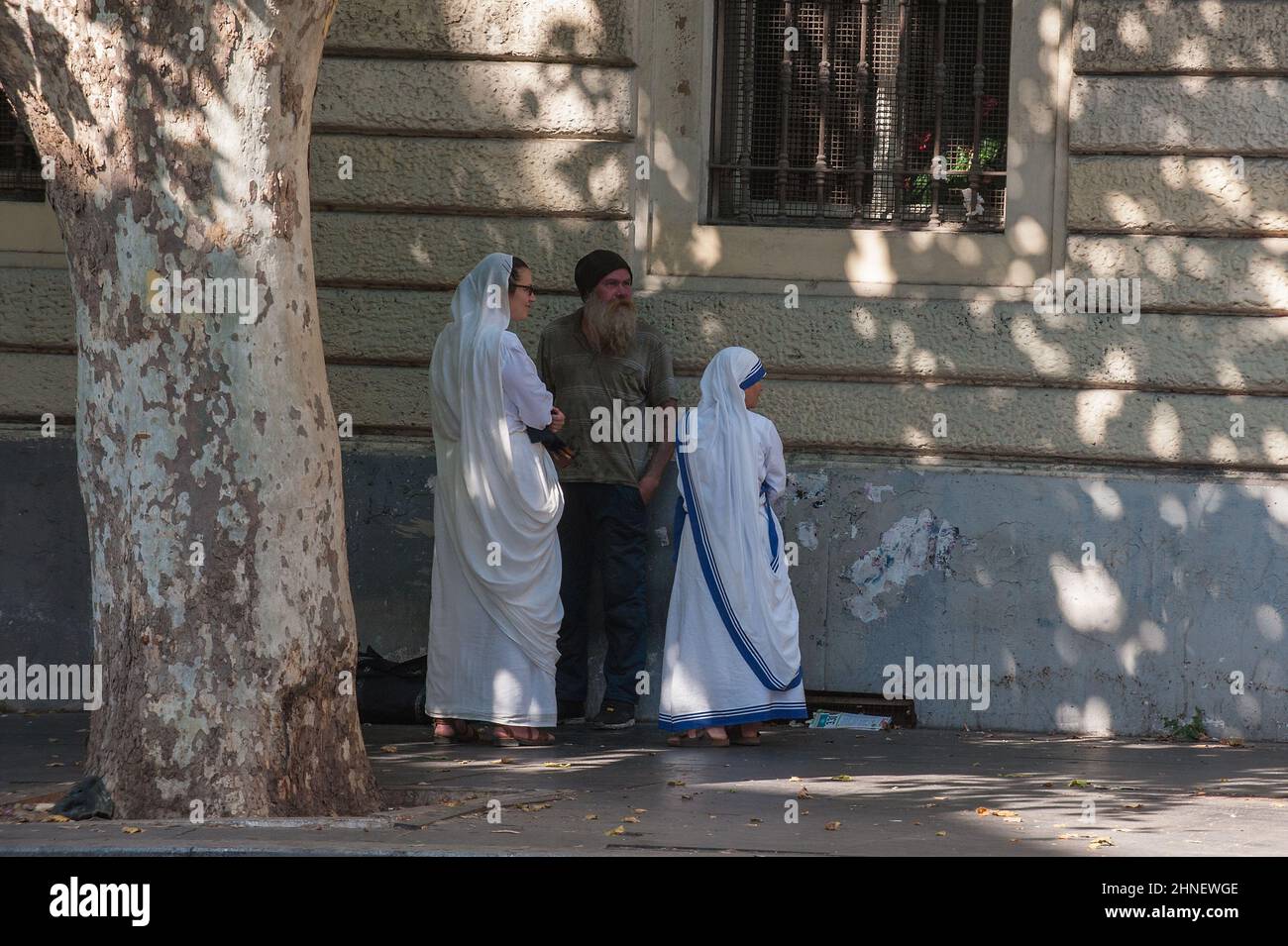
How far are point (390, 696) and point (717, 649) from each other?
160 cm

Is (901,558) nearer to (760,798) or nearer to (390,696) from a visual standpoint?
(760,798)

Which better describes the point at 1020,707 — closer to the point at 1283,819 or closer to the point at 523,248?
the point at 1283,819

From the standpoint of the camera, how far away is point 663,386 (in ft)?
28.5

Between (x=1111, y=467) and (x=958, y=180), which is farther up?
(x=958, y=180)

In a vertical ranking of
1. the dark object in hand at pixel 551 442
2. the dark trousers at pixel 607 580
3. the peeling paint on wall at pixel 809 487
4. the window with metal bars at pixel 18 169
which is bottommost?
the dark trousers at pixel 607 580

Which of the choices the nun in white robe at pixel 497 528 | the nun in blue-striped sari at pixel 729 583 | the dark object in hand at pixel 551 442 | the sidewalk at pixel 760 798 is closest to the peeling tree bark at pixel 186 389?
the sidewalk at pixel 760 798

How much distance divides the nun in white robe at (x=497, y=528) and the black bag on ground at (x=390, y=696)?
0.30 meters

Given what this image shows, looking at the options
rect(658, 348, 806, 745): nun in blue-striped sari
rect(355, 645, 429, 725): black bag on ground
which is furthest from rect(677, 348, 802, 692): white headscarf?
rect(355, 645, 429, 725): black bag on ground

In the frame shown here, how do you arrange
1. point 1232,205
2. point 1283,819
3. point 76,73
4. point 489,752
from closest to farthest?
point 76,73, point 1283,819, point 489,752, point 1232,205

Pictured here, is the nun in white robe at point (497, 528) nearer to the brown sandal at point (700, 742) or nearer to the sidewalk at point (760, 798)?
A: the sidewalk at point (760, 798)

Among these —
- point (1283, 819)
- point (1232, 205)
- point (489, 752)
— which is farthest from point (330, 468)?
point (1232, 205)

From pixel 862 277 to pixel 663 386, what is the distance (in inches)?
45.8

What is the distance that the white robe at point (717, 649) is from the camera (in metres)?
8.19

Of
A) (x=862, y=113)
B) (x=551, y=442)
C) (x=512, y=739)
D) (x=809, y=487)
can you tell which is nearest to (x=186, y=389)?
(x=551, y=442)
